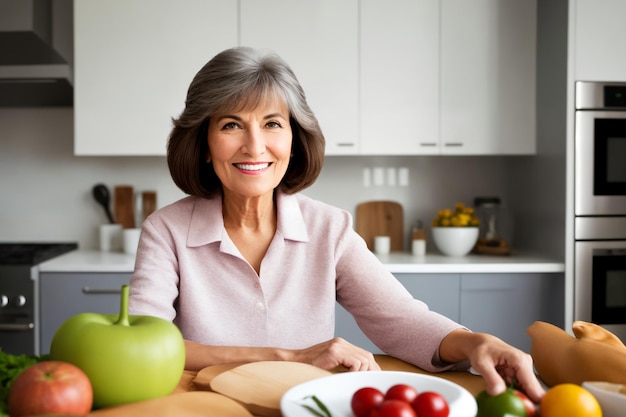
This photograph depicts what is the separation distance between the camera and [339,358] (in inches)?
41.7

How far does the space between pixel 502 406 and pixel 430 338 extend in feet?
1.34

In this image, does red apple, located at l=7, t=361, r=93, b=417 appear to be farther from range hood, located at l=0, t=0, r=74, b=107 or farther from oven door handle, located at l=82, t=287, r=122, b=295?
range hood, located at l=0, t=0, r=74, b=107

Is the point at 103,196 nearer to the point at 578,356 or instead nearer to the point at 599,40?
the point at 599,40

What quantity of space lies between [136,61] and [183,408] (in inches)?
93.5

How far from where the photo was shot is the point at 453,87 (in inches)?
118

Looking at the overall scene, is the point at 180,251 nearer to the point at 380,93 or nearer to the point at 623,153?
the point at 380,93

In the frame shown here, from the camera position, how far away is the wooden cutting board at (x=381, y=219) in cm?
329

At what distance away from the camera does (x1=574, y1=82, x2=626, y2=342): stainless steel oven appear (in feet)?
8.98

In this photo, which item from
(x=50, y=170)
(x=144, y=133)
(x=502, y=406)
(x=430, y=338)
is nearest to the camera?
(x=502, y=406)

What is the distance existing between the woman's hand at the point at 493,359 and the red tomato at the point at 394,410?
18 centimetres

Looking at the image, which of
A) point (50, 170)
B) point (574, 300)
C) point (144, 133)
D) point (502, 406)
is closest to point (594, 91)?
point (574, 300)

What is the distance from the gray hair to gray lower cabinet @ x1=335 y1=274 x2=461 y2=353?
1301 millimetres

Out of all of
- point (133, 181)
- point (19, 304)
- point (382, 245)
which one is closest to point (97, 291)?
point (19, 304)

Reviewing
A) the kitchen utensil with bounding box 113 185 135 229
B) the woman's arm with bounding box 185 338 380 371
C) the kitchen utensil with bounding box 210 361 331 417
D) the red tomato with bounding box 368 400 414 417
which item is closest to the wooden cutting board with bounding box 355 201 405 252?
the kitchen utensil with bounding box 113 185 135 229
